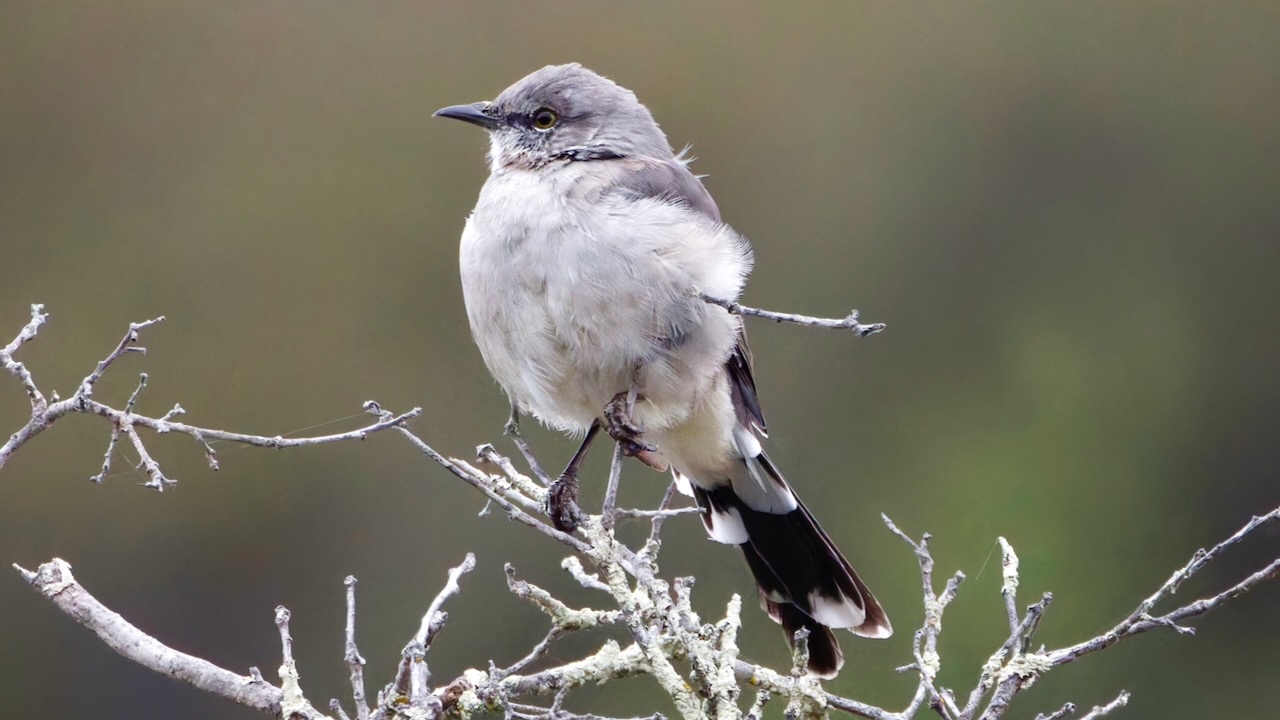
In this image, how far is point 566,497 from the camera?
11.5 feet

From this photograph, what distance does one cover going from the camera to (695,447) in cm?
412

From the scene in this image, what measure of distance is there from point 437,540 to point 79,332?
2.12m

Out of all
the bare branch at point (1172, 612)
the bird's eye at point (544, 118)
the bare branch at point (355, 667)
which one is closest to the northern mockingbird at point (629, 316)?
the bird's eye at point (544, 118)

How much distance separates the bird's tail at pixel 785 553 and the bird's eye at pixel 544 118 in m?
1.02

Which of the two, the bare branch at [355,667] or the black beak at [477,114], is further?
the black beak at [477,114]

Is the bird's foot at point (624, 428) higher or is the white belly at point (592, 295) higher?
the white belly at point (592, 295)

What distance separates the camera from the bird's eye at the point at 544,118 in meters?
4.09

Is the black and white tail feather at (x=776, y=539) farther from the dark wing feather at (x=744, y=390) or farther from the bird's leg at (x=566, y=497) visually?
the bird's leg at (x=566, y=497)

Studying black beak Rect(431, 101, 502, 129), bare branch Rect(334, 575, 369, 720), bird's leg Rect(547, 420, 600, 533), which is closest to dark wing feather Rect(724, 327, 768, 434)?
bird's leg Rect(547, 420, 600, 533)

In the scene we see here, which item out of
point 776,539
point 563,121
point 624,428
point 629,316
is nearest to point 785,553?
point 776,539

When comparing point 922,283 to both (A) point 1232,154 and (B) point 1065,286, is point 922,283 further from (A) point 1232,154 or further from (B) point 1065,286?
(A) point 1232,154

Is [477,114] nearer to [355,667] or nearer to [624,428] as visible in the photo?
[624,428]

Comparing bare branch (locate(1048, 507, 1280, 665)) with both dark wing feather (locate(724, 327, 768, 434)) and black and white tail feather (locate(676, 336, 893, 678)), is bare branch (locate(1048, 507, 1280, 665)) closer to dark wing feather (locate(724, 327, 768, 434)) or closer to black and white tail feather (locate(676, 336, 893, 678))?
black and white tail feather (locate(676, 336, 893, 678))

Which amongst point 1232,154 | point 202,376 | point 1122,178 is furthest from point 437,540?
point 1232,154
